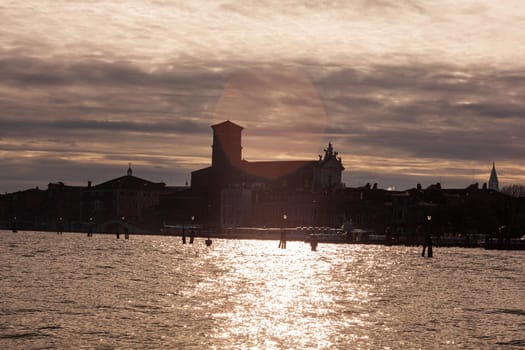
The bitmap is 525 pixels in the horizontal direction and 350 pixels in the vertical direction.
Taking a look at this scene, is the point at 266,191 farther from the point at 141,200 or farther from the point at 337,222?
the point at 141,200

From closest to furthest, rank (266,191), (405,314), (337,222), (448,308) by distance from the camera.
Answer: (405,314) → (448,308) → (337,222) → (266,191)

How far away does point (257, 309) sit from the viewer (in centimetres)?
3266

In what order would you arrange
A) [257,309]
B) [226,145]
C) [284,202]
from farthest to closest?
1. [226,145]
2. [284,202]
3. [257,309]

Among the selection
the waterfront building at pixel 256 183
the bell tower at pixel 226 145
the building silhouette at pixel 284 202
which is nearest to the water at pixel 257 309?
the building silhouette at pixel 284 202

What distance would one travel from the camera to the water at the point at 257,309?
82.8ft

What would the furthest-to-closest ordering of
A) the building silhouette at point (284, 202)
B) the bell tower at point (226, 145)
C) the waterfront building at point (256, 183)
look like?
the bell tower at point (226, 145) → the waterfront building at point (256, 183) → the building silhouette at point (284, 202)

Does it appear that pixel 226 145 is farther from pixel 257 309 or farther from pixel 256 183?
pixel 257 309

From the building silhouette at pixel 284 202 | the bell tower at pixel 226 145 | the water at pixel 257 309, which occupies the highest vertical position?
the bell tower at pixel 226 145

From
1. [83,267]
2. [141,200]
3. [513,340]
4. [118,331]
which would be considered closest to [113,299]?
[118,331]

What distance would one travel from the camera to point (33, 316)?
1156 inches

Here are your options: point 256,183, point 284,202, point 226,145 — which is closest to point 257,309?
point 284,202

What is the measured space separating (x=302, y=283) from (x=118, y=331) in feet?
65.8

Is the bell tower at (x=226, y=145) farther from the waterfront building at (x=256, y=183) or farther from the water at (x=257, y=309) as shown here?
the water at (x=257, y=309)

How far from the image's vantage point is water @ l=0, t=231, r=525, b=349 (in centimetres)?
2525
